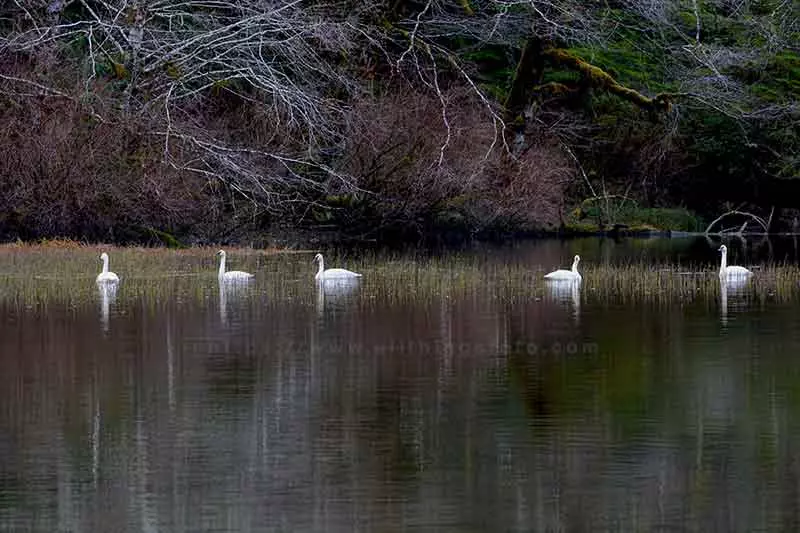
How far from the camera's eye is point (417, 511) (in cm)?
1049

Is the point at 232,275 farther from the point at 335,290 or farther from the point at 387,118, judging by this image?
the point at 387,118

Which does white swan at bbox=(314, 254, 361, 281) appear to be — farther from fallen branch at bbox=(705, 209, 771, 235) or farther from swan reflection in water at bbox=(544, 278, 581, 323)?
fallen branch at bbox=(705, 209, 771, 235)

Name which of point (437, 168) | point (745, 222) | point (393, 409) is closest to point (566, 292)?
point (393, 409)

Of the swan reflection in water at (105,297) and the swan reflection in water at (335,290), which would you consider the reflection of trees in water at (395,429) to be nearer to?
the swan reflection in water at (105,297)

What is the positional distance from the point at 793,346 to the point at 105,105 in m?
18.1

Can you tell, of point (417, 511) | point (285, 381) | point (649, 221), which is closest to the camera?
point (417, 511)

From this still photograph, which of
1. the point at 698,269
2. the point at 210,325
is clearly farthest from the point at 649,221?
the point at 210,325

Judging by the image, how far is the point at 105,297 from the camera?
2330 centimetres

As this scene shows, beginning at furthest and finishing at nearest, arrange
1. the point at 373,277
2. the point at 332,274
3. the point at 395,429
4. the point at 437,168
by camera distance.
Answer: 1. the point at 437,168
2. the point at 373,277
3. the point at 332,274
4. the point at 395,429

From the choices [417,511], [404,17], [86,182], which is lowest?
[417,511]

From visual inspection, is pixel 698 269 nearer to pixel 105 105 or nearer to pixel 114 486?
pixel 105 105

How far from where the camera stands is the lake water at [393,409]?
418 inches

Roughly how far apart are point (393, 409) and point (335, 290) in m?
11.1

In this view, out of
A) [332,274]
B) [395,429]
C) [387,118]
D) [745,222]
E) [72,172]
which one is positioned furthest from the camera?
[745,222]
